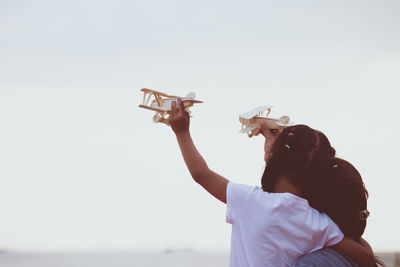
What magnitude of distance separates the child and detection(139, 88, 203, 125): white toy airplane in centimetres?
6

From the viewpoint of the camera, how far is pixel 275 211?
2.51 m

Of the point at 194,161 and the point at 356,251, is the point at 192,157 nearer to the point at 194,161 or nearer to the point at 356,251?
the point at 194,161

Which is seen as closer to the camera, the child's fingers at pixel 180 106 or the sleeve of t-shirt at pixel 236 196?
the sleeve of t-shirt at pixel 236 196

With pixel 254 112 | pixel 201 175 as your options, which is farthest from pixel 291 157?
pixel 254 112

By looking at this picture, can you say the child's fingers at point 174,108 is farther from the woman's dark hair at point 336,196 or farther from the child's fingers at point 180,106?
the woman's dark hair at point 336,196

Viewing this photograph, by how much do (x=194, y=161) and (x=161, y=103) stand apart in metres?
0.58

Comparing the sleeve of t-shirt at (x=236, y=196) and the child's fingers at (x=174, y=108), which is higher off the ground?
the child's fingers at (x=174, y=108)

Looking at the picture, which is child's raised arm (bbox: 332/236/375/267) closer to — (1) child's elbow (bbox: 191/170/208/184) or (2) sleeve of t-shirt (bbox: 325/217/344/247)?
(2) sleeve of t-shirt (bbox: 325/217/344/247)

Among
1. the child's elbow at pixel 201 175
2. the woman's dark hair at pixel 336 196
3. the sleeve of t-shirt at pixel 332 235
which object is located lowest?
the sleeve of t-shirt at pixel 332 235

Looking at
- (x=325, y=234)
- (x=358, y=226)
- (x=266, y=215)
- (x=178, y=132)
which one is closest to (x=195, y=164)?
(x=178, y=132)

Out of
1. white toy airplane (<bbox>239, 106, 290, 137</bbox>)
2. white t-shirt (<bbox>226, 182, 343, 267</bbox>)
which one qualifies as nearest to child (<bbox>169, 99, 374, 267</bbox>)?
white t-shirt (<bbox>226, 182, 343, 267</bbox>)

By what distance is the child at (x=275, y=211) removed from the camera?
2.50 m

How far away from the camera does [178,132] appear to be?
269 cm

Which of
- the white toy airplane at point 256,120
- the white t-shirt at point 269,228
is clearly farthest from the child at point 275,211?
the white toy airplane at point 256,120
